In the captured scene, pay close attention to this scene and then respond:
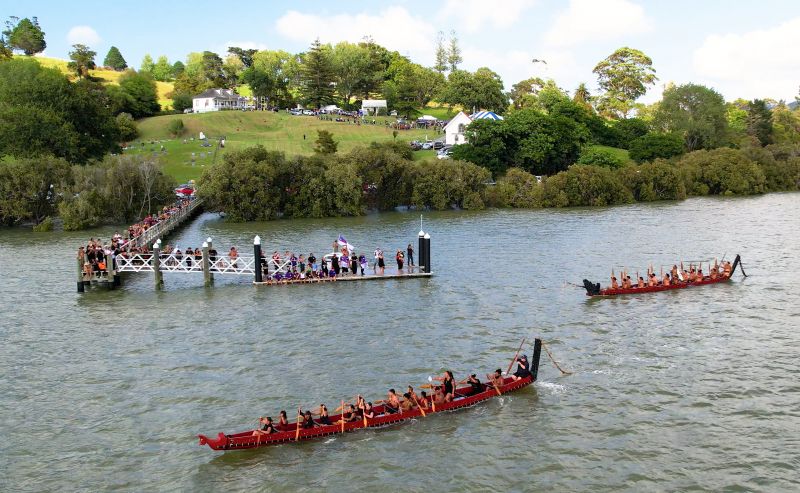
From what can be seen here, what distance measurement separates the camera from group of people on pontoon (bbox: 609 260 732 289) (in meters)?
38.9

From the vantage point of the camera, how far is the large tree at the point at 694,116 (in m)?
113

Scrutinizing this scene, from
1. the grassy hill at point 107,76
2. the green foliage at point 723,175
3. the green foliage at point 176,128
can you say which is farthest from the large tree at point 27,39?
the green foliage at point 723,175

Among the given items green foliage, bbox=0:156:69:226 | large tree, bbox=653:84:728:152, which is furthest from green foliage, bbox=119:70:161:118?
large tree, bbox=653:84:728:152

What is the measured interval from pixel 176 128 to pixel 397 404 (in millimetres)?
108236

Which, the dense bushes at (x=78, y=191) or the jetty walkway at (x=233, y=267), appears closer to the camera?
the jetty walkway at (x=233, y=267)

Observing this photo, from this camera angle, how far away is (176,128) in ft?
393

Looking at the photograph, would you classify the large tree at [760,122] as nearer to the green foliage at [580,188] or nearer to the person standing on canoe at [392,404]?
the green foliage at [580,188]

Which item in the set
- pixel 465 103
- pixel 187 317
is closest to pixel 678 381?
pixel 187 317

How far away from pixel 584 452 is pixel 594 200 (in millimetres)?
65246

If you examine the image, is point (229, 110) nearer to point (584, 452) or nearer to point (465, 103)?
point (465, 103)

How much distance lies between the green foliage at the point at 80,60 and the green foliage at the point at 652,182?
12123 cm

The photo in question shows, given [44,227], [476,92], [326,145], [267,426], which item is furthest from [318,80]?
[267,426]

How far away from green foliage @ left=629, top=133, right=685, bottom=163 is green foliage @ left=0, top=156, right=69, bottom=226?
8084 cm

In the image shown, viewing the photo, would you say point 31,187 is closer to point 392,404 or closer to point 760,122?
point 392,404
